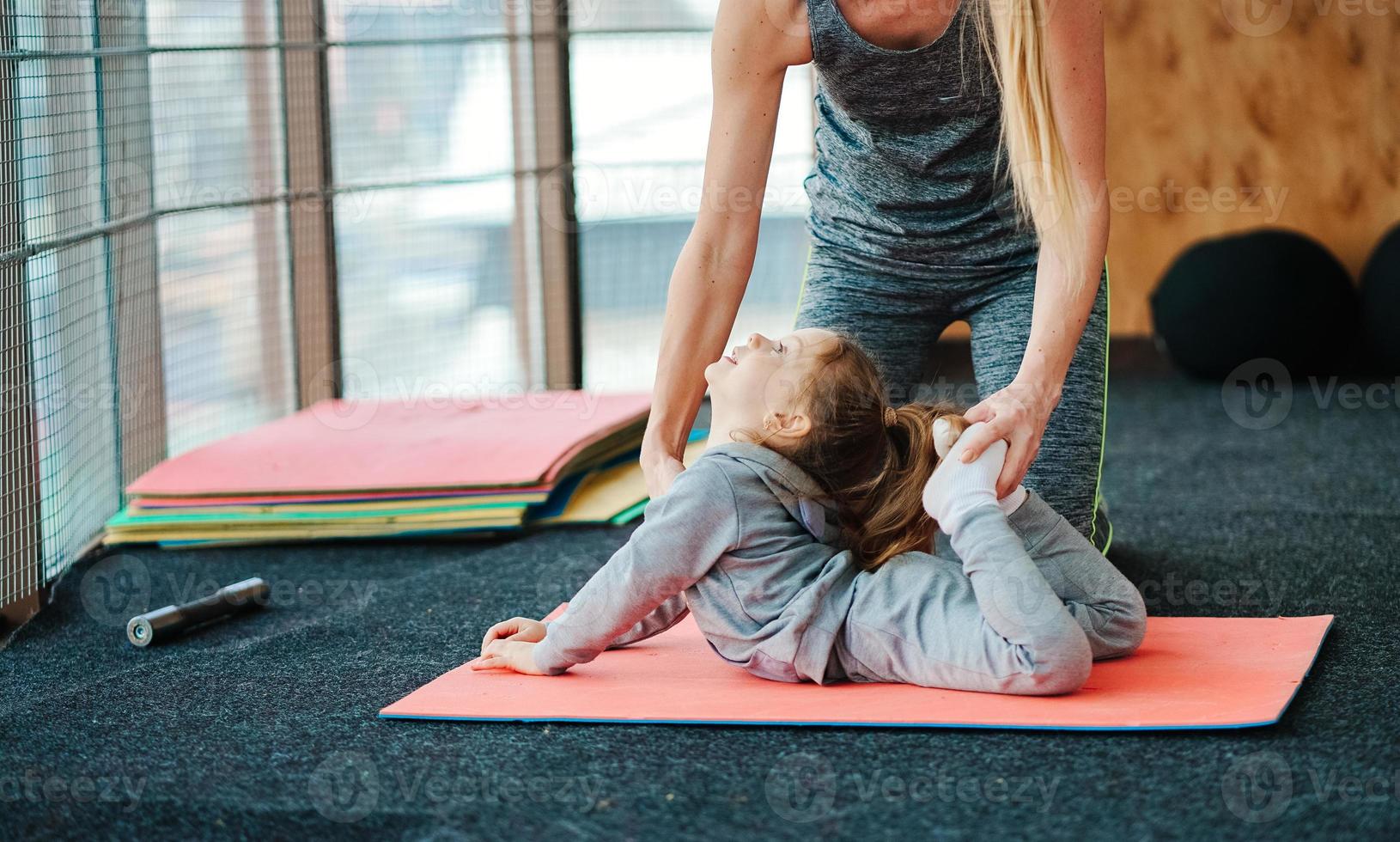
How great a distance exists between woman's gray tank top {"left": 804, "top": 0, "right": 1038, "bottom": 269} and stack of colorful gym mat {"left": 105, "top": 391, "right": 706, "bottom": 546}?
0.81m

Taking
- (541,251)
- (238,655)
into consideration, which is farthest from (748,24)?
(541,251)

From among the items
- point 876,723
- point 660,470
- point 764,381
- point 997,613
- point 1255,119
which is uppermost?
point 1255,119

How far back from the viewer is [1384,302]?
367cm

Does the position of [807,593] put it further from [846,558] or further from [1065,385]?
[1065,385]

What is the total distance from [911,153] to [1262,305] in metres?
2.16

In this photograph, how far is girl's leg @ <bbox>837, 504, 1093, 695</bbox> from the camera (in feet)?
4.61

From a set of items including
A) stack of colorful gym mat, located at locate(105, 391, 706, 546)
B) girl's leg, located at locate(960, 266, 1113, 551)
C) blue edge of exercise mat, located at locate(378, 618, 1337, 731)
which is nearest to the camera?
blue edge of exercise mat, located at locate(378, 618, 1337, 731)

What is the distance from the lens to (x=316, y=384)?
10.6 feet

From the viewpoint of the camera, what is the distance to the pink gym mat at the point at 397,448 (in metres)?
2.50

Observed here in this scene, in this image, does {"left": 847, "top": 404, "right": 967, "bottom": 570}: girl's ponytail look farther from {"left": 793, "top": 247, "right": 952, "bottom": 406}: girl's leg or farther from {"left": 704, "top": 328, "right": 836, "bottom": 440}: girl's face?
{"left": 793, "top": 247, "right": 952, "bottom": 406}: girl's leg

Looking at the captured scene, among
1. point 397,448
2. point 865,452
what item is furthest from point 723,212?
point 397,448

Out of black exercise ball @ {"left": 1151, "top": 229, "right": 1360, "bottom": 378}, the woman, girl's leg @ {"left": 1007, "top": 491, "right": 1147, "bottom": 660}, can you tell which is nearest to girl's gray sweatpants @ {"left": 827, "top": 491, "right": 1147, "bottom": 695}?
girl's leg @ {"left": 1007, "top": 491, "right": 1147, "bottom": 660}

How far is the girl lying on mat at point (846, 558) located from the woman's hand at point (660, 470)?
0.35ft

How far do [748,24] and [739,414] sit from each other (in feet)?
1.57
